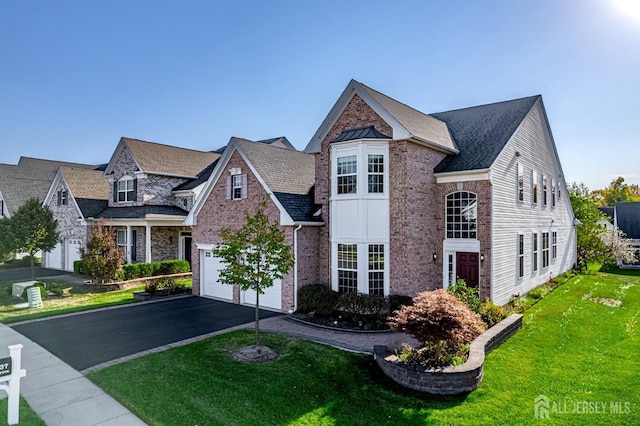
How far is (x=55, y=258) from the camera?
98.7 ft

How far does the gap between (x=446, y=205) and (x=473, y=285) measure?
3376 mm

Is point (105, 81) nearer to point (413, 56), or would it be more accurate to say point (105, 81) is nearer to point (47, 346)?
point (47, 346)

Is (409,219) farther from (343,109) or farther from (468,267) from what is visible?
(343,109)

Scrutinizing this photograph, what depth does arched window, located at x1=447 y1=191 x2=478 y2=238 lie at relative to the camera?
15.0 meters

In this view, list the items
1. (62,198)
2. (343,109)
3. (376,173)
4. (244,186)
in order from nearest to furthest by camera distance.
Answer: (376,173) → (343,109) → (244,186) → (62,198)

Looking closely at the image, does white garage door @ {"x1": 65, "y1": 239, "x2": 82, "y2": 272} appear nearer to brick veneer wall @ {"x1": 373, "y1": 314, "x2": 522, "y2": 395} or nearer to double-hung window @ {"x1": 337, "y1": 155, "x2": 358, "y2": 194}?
double-hung window @ {"x1": 337, "y1": 155, "x2": 358, "y2": 194}

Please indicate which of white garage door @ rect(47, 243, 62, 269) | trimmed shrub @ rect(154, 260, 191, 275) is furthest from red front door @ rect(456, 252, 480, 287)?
white garage door @ rect(47, 243, 62, 269)

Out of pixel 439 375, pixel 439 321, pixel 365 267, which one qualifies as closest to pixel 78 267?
pixel 365 267

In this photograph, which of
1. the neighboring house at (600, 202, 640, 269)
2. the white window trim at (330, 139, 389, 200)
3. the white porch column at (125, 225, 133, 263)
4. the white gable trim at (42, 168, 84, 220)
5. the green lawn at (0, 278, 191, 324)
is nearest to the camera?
the white window trim at (330, 139, 389, 200)

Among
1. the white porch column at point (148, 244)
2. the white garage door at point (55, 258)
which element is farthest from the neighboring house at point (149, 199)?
the white garage door at point (55, 258)

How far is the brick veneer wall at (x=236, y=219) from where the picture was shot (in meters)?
15.1

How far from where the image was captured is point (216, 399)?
24.5ft

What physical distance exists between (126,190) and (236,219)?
1490 cm

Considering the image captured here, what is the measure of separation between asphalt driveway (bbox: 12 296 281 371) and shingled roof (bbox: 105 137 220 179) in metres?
12.9
